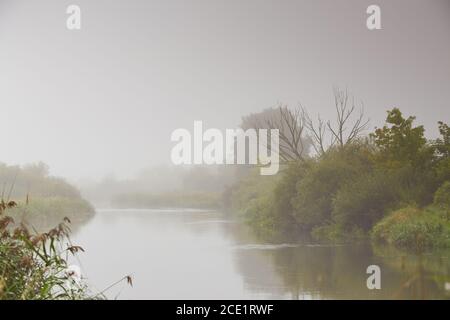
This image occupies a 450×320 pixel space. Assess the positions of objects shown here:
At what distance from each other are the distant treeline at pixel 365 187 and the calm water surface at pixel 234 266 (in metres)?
0.65

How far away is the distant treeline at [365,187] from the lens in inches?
399

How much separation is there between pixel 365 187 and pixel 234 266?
11.1ft

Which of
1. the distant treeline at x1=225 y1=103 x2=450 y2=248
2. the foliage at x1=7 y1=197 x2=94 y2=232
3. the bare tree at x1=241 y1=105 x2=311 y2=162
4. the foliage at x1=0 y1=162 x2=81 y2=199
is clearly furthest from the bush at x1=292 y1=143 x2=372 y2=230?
the foliage at x1=0 y1=162 x2=81 y2=199

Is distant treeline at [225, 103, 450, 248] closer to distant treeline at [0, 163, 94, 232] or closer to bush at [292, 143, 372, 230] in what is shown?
bush at [292, 143, 372, 230]

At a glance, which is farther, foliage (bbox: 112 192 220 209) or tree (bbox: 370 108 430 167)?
foliage (bbox: 112 192 220 209)

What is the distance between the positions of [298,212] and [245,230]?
102cm

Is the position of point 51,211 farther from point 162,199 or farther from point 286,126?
point 286,126

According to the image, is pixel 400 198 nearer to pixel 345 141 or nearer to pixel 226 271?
pixel 345 141

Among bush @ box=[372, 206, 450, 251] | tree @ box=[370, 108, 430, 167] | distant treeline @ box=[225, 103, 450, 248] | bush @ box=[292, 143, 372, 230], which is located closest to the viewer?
bush @ box=[372, 206, 450, 251]

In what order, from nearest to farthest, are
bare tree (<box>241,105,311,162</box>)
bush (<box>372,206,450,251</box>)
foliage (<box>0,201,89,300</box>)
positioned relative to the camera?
1. foliage (<box>0,201,89,300</box>)
2. bush (<box>372,206,450,251</box>)
3. bare tree (<box>241,105,311,162</box>)

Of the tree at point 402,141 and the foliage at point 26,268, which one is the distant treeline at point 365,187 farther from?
the foliage at point 26,268

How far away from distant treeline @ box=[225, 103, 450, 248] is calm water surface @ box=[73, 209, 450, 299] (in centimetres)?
65

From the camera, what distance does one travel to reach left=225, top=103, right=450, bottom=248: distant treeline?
33.3ft
